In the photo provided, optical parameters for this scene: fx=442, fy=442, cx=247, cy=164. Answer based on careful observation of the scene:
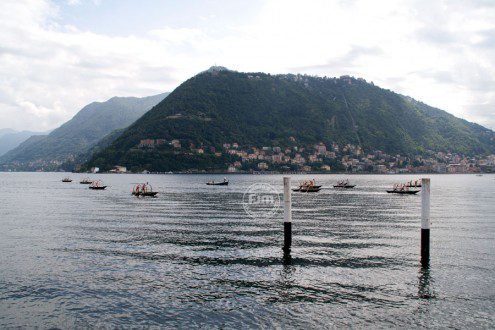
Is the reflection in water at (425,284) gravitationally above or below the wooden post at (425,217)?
below

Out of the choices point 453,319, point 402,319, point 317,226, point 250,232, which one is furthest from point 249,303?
point 317,226

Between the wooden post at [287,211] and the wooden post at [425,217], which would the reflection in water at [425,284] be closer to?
the wooden post at [425,217]

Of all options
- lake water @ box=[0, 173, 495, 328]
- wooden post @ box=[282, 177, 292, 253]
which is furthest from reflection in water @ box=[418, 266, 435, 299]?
wooden post @ box=[282, 177, 292, 253]

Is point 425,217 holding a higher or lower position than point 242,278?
higher

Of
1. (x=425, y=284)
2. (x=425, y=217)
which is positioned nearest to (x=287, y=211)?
(x=425, y=217)

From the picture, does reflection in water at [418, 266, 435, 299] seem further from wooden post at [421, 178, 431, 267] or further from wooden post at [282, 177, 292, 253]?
wooden post at [282, 177, 292, 253]

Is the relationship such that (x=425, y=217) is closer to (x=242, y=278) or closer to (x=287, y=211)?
(x=287, y=211)

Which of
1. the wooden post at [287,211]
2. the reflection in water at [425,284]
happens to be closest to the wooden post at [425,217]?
the reflection in water at [425,284]

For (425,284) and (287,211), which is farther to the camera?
(287,211)

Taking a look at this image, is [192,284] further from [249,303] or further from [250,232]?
[250,232]

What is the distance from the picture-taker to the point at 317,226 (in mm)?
49625

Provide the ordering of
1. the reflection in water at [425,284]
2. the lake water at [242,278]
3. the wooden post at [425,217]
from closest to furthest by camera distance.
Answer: the lake water at [242,278] < the reflection in water at [425,284] < the wooden post at [425,217]

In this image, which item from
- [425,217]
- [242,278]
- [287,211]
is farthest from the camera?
[287,211]

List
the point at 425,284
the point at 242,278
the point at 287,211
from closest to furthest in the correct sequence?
the point at 425,284, the point at 242,278, the point at 287,211
